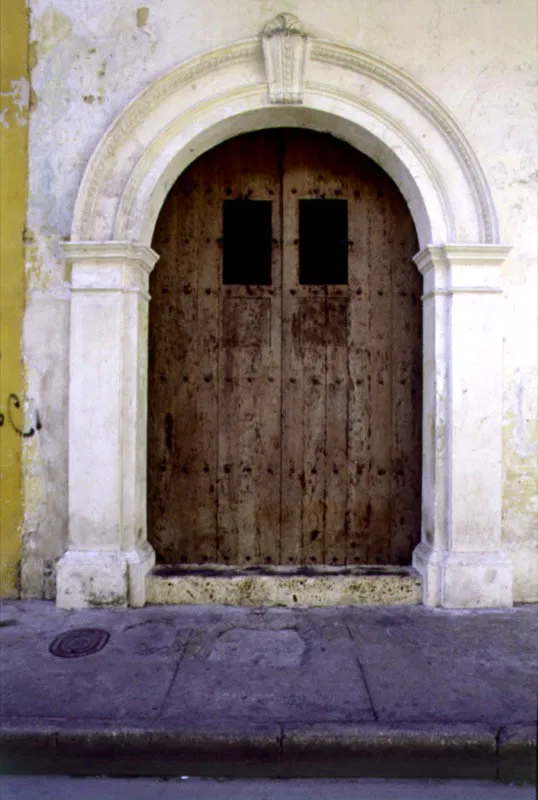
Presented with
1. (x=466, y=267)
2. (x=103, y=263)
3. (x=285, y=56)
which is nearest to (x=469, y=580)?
(x=466, y=267)

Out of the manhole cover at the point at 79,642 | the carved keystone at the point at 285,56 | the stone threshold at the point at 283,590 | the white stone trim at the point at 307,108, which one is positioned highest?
the carved keystone at the point at 285,56

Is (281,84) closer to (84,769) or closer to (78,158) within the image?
→ (78,158)

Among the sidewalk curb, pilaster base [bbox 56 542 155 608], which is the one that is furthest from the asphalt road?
pilaster base [bbox 56 542 155 608]

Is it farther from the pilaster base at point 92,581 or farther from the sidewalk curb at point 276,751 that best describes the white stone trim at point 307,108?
the sidewalk curb at point 276,751

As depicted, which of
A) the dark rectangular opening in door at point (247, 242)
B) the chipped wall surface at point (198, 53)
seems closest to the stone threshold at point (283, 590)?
the chipped wall surface at point (198, 53)

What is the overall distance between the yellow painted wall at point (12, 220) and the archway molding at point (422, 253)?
45 centimetres

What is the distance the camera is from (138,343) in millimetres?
4246

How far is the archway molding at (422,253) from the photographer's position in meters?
4.12

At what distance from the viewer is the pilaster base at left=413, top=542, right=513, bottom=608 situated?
13.4ft

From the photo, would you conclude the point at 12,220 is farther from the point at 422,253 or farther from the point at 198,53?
the point at 422,253

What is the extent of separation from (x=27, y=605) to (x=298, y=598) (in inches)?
72.6

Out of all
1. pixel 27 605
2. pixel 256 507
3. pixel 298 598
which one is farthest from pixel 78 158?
pixel 298 598

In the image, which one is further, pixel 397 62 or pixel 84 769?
pixel 397 62

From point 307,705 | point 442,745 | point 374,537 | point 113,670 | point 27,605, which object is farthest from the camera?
point 374,537
